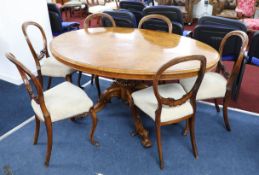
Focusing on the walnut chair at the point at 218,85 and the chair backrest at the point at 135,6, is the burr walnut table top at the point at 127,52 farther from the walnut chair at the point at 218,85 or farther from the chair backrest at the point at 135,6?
the chair backrest at the point at 135,6

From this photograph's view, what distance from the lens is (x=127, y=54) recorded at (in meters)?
1.79

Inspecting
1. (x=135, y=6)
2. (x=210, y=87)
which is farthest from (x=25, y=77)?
(x=135, y=6)

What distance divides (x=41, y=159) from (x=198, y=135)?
51.9 inches

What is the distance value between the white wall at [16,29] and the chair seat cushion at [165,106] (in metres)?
1.79

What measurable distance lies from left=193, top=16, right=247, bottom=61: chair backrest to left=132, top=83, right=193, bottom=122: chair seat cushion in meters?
0.85

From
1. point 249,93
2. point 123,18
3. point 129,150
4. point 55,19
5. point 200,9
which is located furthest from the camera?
point 200,9

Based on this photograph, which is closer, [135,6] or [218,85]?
[218,85]

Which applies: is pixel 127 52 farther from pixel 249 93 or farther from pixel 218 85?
pixel 249 93

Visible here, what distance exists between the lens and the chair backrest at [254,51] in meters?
2.31

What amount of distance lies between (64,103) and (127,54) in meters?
0.59

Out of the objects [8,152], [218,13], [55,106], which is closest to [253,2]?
[218,13]

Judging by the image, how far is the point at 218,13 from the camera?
16.2 feet

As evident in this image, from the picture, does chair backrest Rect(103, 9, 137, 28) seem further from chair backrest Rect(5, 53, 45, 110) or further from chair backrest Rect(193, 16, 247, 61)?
chair backrest Rect(5, 53, 45, 110)

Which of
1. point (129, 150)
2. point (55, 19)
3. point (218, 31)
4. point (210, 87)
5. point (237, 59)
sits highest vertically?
point (55, 19)
